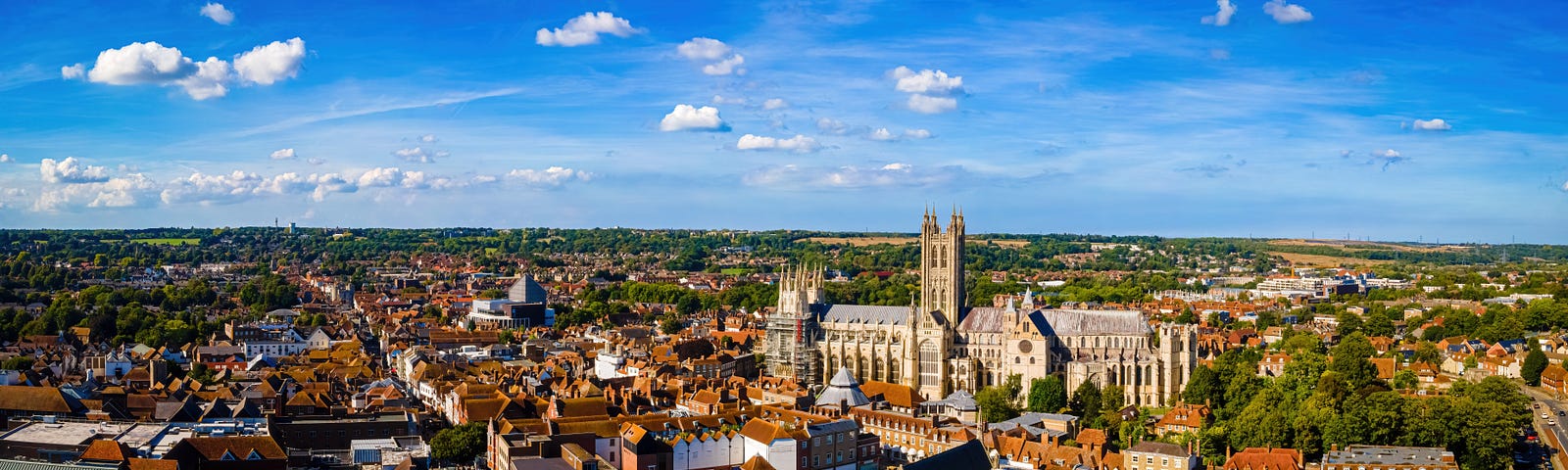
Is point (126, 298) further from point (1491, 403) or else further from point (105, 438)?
point (1491, 403)

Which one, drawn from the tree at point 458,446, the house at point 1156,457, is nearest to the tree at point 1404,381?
the house at point 1156,457

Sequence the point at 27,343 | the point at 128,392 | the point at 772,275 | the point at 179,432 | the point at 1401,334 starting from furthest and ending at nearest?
the point at 772,275 < the point at 1401,334 < the point at 27,343 < the point at 128,392 < the point at 179,432

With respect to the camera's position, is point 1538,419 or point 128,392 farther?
point 1538,419

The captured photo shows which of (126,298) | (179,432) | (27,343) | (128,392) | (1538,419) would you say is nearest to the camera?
(179,432)

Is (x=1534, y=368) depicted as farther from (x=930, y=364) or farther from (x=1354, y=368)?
(x=930, y=364)

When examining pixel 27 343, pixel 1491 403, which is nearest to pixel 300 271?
pixel 27 343

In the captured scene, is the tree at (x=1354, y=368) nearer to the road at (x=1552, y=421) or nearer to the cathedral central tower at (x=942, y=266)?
the road at (x=1552, y=421)
